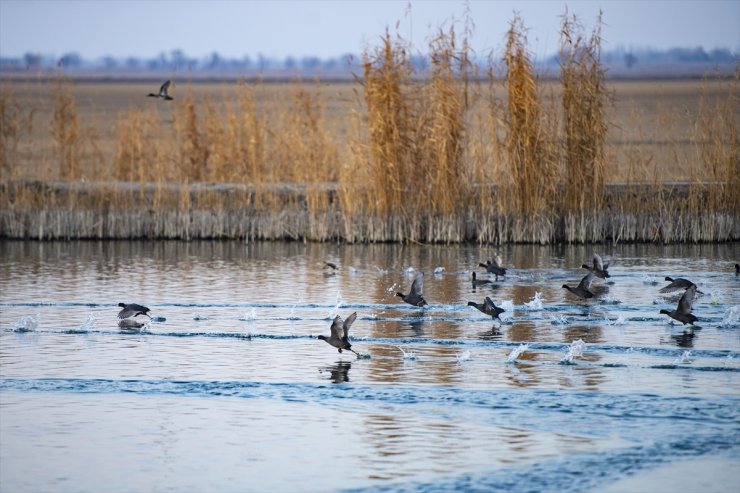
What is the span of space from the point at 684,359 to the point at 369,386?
10.4 ft

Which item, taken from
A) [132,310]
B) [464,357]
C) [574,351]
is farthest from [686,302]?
[132,310]

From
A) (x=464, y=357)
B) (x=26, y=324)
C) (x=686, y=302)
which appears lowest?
(x=464, y=357)

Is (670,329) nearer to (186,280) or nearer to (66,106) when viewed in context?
(186,280)

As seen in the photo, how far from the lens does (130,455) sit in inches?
354

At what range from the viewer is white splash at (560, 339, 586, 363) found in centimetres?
1187

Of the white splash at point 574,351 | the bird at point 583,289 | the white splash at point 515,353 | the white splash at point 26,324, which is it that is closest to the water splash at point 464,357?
the white splash at point 515,353

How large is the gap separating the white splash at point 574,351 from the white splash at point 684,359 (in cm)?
95

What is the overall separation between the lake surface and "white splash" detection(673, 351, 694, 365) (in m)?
0.03

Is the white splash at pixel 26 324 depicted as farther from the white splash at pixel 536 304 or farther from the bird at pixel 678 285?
the bird at pixel 678 285

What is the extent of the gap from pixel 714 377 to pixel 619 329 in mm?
2680

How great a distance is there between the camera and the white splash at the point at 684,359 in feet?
38.2

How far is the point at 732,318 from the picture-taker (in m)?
13.7

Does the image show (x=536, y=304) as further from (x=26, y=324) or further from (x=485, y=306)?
(x=26, y=324)

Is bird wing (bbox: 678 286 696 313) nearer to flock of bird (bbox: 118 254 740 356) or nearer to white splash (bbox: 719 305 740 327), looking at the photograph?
flock of bird (bbox: 118 254 740 356)
